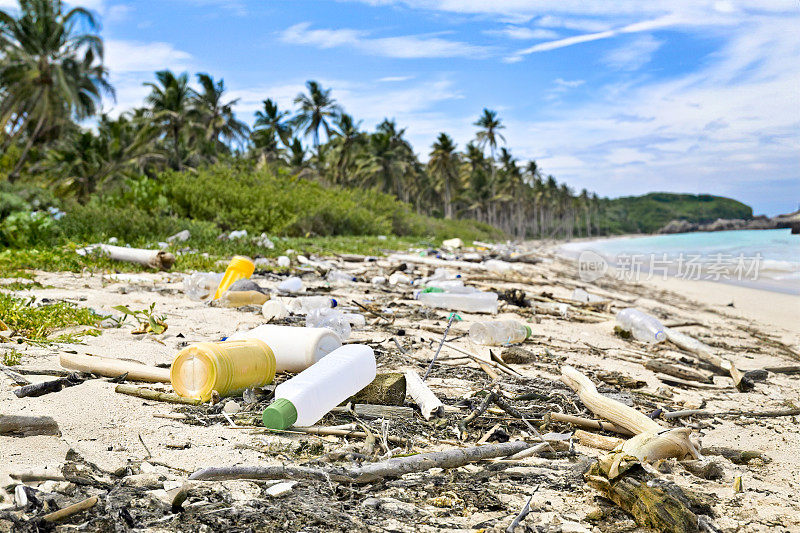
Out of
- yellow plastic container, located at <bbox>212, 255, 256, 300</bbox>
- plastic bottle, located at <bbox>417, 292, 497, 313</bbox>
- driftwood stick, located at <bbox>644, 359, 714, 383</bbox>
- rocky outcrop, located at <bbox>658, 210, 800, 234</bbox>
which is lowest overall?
driftwood stick, located at <bbox>644, 359, 714, 383</bbox>

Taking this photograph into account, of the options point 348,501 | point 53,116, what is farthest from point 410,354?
point 53,116

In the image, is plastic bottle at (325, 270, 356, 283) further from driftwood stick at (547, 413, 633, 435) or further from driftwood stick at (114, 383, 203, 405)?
driftwood stick at (547, 413, 633, 435)

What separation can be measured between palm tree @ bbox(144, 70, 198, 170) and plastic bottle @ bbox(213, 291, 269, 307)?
113 ft

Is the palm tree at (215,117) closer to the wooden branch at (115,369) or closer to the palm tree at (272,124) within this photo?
the palm tree at (272,124)

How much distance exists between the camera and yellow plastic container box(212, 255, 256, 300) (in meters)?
4.95

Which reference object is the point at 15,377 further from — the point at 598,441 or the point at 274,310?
the point at 598,441

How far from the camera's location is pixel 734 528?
1.62 meters

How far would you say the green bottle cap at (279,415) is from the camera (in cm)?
212

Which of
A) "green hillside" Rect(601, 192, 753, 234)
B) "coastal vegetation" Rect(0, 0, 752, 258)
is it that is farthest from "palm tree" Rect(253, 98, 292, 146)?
"green hillside" Rect(601, 192, 753, 234)

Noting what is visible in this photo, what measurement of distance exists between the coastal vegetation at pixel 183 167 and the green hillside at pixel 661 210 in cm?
7538

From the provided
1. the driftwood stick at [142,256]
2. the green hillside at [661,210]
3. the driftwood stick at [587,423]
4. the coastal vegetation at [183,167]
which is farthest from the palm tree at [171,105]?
the green hillside at [661,210]

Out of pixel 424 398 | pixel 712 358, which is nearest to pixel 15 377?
pixel 424 398

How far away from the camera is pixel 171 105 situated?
36562mm

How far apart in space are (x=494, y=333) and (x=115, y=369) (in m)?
2.60
